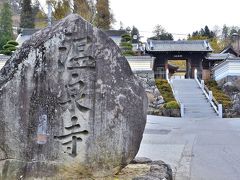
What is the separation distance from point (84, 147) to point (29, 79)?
1109 millimetres

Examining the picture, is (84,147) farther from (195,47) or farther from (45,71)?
(195,47)

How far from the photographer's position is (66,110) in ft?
18.5

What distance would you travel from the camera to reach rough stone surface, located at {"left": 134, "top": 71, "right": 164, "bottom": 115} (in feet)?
87.7

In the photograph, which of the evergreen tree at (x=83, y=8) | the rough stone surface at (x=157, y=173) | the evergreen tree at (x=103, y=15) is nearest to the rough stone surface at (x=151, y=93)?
the evergreen tree at (x=83, y=8)

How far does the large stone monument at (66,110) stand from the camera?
221 inches

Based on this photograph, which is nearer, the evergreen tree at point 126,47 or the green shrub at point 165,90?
the green shrub at point 165,90

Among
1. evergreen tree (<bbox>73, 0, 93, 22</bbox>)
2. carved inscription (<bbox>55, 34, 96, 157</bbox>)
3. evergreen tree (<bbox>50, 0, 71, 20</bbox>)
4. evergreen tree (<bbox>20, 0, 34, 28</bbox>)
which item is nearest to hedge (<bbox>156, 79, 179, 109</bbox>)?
evergreen tree (<bbox>73, 0, 93, 22</bbox>)

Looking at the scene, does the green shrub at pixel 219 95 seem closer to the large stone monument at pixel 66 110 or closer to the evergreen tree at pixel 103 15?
the evergreen tree at pixel 103 15

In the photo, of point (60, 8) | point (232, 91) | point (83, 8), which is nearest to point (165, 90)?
point (232, 91)

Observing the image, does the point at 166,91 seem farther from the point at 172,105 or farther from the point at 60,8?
the point at 60,8

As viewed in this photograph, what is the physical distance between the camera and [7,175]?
562cm

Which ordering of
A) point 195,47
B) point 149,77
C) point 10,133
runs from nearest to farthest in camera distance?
point 10,133 → point 149,77 → point 195,47

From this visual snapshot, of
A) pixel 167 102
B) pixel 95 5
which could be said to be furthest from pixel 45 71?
pixel 95 5

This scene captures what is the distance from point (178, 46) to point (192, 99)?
42.7 feet
